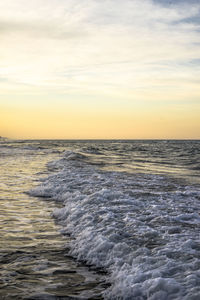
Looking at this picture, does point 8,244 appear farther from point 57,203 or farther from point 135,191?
point 135,191

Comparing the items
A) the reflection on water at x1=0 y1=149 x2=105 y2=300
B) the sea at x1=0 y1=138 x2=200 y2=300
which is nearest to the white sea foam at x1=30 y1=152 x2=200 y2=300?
the sea at x1=0 y1=138 x2=200 y2=300

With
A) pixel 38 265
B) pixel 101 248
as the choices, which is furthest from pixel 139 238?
pixel 38 265

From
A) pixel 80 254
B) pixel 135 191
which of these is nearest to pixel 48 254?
pixel 80 254

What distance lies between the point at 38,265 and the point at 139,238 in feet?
6.51

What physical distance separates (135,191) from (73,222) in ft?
13.8

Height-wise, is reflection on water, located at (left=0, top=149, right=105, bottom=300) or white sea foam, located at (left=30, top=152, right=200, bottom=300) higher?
white sea foam, located at (left=30, top=152, right=200, bottom=300)

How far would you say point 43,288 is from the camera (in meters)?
3.96

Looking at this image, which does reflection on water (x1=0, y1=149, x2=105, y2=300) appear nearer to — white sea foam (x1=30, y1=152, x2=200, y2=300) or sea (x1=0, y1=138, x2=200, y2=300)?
sea (x1=0, y1=138, x2=200, y2=300)

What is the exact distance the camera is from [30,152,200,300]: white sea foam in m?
3.84

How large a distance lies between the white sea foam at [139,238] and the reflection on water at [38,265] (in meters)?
0.29

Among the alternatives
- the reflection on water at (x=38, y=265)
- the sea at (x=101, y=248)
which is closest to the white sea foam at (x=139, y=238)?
the sea at (x=101, y=248)

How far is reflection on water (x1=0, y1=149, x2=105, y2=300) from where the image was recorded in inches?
152

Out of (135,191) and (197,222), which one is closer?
(197,222)

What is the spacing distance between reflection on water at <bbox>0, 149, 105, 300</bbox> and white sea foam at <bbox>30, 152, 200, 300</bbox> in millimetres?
287
